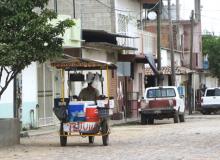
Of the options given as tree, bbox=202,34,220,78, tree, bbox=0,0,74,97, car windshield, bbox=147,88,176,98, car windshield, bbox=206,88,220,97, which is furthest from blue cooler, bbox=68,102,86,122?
tree, bbox=202,34,220,78

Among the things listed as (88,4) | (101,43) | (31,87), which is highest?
(88,4)

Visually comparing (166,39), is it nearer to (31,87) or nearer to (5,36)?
(31,87)

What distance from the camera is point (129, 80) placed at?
145 ft

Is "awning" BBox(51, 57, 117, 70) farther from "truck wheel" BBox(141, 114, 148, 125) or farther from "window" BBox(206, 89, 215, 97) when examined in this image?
"window" BBox(206, 89, 215, 97)

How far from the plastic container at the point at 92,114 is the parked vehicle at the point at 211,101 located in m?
29.6

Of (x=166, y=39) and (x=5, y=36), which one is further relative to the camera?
(x=166, y=39)

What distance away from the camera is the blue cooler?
759 inches

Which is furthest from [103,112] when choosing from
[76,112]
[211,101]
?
[211,101]

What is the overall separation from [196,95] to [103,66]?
41.8m

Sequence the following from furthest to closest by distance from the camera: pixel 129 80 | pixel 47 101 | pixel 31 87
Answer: pixel 129 80, pixel 47 101, pixel 31 87

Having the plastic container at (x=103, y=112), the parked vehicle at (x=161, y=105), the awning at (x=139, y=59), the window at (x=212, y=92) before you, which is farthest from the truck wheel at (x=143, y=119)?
the window at (x=212, y=92)

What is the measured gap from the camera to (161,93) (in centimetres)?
3419

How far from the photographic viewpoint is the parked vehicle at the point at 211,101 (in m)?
47.9

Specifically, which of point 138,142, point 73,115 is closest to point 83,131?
point 73,115
